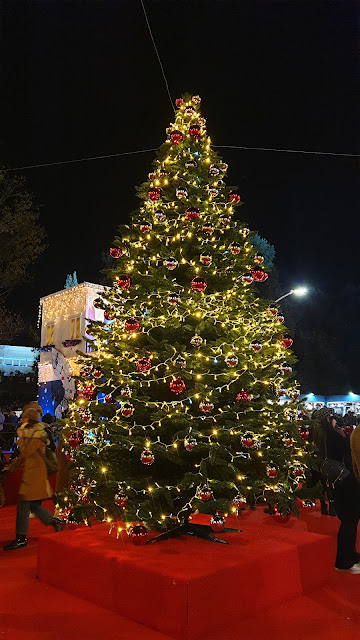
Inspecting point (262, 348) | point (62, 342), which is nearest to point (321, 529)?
point (262, 348)

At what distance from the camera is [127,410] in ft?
17.8

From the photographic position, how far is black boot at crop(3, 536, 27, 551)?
20.7ft

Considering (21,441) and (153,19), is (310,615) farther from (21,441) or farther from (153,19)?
(153,19)

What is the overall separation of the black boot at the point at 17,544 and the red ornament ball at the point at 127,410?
7.61ft

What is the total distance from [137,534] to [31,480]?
2204 millimetres

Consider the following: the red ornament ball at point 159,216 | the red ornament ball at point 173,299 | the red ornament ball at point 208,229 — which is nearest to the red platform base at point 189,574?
the red ornament ball at point 173,299

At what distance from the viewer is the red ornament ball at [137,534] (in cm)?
469

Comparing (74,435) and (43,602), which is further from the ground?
(74,435)

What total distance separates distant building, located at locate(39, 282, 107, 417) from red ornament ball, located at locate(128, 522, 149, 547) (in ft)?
62.0

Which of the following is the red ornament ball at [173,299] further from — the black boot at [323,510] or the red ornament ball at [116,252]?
the black boot at [323,510]

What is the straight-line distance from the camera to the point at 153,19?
8305 millimetres

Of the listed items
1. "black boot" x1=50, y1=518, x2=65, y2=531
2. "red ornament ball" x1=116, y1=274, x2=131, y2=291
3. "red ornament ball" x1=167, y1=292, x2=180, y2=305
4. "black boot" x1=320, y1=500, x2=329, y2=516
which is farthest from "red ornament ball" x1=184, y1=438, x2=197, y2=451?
"black boot" x1=320, y1=500, x2=329, y2=516

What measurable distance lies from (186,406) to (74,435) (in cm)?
127

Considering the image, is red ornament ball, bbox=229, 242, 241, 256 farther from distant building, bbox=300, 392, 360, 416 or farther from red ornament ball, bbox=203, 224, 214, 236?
distant building, bbox=300, 392, 360, 416
